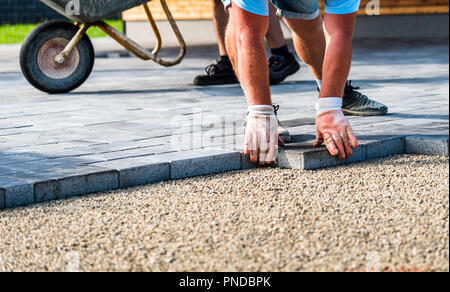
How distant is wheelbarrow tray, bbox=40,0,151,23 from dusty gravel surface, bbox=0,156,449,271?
9.59ft

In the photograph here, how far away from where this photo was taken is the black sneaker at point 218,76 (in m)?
6.84

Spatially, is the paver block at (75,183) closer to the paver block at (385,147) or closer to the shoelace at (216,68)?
the paver block at (385,147)

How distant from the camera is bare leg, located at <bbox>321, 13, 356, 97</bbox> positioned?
383cm

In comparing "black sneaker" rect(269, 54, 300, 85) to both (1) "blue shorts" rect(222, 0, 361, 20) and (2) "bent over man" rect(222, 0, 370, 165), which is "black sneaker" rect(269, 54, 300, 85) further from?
(2) "bent over man" rect(222, 0, 370, 165)

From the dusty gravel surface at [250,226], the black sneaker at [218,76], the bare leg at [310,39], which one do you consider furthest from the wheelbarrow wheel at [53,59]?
the dusty gravel surface at [250,226]

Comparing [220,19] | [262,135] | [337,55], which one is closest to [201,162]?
[262,135]

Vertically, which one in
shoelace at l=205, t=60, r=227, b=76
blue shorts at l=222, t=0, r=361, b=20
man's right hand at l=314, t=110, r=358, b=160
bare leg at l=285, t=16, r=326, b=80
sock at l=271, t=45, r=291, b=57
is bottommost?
man's right hand at l=314, t=110, r=358, b=160

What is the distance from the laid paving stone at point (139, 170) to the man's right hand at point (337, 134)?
71 cm

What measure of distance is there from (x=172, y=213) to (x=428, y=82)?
403cm

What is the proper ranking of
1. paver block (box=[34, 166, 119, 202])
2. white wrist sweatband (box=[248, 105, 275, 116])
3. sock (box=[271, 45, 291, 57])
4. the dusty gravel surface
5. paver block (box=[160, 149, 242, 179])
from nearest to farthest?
the dusty gravel surface → paver block (box=[34, 166, 119, 202]) → paver block (box=[160, 149, 242, 179]) → white wrist sweatband (box=[248, 105, 275, 116]) → sock (box=[271, 45, 291, 57])

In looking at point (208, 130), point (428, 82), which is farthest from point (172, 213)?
point (428, 82)

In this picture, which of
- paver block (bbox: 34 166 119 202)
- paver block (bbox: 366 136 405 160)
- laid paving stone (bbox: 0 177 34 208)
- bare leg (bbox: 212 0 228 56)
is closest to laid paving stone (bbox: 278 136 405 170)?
paver block (bbox: 366 136 405 160)

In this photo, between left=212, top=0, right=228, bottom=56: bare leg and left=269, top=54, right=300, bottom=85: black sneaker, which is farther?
left=269, top=54, right=300, bottom=85: black sneaker

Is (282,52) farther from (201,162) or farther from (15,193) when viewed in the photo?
(15,193)
